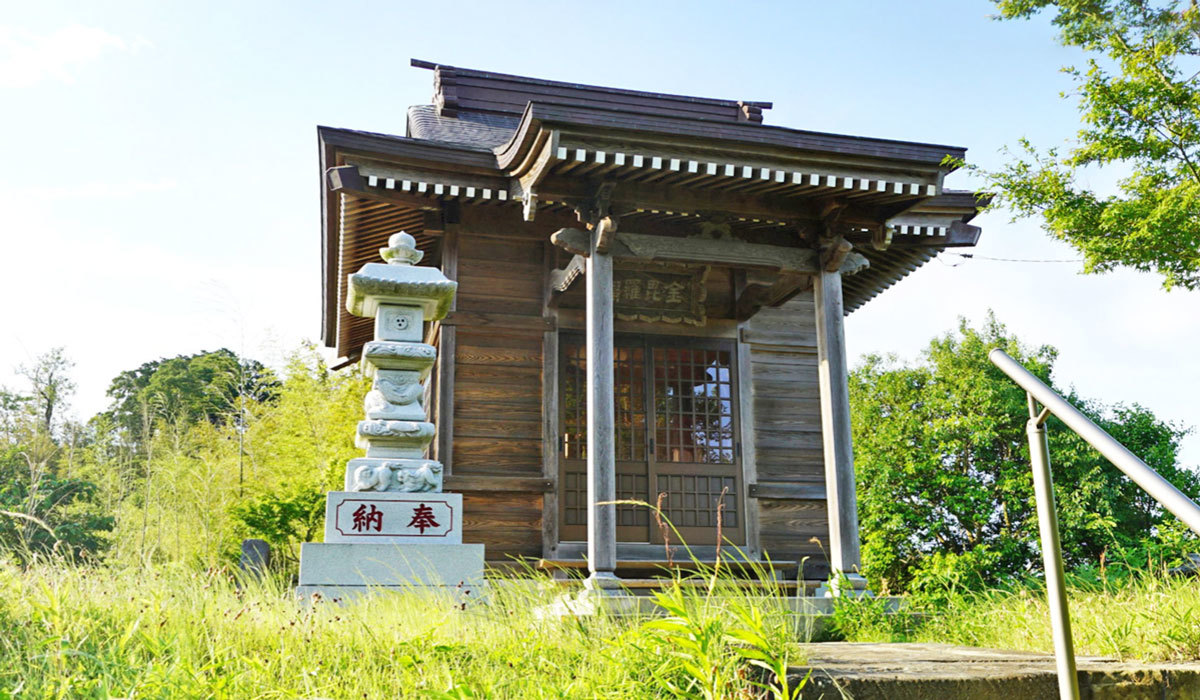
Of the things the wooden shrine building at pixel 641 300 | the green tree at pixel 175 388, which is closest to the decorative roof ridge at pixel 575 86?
the wooden shrine building at pixel 641 300

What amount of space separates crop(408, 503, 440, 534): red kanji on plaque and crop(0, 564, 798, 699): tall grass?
6.23 ft

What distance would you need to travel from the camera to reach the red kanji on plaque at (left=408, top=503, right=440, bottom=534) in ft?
20.6

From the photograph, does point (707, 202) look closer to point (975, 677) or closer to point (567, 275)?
point (567, 275)

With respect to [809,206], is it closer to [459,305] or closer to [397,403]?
[459,305]

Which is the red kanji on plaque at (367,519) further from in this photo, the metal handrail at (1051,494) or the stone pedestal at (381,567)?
the metal handrail at (1051,494)

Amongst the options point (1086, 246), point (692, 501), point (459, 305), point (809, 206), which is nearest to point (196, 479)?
point (459, 305)

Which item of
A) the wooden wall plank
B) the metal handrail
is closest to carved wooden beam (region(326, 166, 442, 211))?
the wooden wall plank

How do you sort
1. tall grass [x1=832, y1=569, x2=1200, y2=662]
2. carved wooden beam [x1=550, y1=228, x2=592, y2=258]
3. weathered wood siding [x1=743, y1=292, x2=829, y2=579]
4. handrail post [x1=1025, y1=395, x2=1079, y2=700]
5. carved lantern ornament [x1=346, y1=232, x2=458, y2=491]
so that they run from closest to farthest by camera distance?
handrail post [x1=1025, y1=395, x2=1079, y2=700] → tall grass [x1=832, y1=569, x2=1200, y2=662] → carved lantern ornament [x1=346, y1=232, x2=458, y2=491] → carved wooden beam [x1=550, y1=228, x2=592, y2=258] → weathered wood siding [x1=743, y1=292, x2=829, y2=579]

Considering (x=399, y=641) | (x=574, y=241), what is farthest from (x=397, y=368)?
(x=399, y=641)

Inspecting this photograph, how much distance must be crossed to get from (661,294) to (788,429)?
1.97 m

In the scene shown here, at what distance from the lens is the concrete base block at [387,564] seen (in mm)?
5918

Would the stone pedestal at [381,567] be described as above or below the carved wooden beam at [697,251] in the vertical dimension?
below

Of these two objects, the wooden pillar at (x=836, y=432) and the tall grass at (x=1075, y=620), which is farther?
the wooden pillar at (x=836, y=432)

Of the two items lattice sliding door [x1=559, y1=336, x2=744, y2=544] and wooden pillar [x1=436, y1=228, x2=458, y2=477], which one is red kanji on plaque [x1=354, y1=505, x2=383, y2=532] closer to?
wooden pillar [x1=436, y1=228, x2=458, y2=477]
